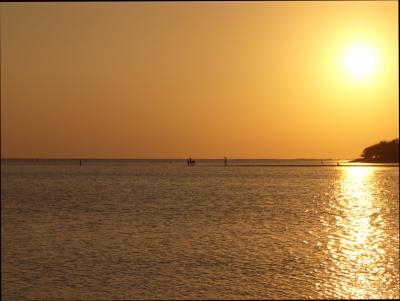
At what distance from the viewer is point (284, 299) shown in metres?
20.2

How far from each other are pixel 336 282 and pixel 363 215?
3499 cm

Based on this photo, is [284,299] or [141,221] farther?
[141,221]

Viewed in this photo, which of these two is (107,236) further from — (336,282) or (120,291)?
(336,282)

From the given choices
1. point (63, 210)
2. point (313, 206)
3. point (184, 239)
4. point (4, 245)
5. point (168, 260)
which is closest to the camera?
point (168, 260)

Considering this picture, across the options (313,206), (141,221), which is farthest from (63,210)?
(313,206)

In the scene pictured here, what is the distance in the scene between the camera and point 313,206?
65750mm

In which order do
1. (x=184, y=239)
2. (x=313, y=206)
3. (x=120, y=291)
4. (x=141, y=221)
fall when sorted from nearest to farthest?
(x=120, y=291)
(x=184, y=239)
(x=141, y=221)
(x=313, y=206)

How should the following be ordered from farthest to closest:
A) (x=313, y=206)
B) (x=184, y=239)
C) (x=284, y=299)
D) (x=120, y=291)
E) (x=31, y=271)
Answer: (x=313, y=206) < (x=184, y=239) < (x=31, y=271) < (x=120, y=291) < (x=284, y=299)

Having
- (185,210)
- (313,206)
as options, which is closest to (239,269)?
(185,210)

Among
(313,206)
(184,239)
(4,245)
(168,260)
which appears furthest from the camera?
(313,206)

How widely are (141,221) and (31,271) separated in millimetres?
22808

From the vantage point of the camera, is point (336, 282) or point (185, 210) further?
point (185, 210)

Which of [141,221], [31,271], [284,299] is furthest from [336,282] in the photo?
[141,221]

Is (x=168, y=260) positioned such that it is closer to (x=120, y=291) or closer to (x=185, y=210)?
(x=120, y=291)
